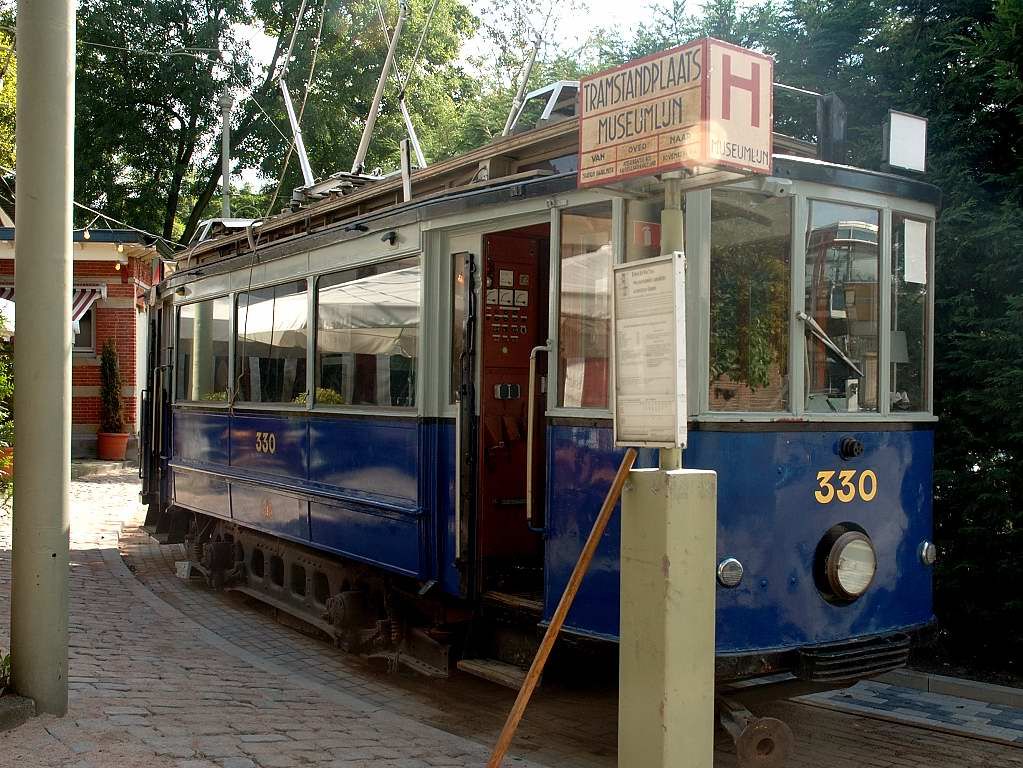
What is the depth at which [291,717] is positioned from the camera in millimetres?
5656

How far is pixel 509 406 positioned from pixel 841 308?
201 centimetres

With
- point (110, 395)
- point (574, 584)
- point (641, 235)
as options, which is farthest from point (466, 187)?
point (110, 395)

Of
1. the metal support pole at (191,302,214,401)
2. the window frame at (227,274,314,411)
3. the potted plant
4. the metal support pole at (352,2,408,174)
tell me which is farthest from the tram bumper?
the potted plant

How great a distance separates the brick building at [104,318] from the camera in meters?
22.5

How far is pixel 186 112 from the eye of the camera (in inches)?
1127

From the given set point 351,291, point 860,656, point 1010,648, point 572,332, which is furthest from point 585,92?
point 1010,648

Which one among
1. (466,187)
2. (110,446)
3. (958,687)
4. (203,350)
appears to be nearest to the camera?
(466,187)

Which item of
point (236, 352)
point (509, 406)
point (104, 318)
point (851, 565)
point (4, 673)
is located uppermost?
point (104, 318)

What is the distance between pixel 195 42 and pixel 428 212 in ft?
78.3

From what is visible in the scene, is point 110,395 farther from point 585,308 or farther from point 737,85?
point 737,85

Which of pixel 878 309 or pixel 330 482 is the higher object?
pixel 878 309

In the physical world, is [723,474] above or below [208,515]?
above

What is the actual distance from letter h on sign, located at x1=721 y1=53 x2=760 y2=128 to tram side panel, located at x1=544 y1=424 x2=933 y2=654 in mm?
1600

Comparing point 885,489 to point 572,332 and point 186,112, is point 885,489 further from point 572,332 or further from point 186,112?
point 186,112
